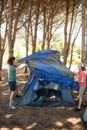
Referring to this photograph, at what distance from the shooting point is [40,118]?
959 cm

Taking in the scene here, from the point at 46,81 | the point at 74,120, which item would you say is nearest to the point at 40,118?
the point at 74,120

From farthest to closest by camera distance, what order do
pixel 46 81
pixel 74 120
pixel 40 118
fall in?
pixel 46 81 < pixel 40 118 < pixel 74 120

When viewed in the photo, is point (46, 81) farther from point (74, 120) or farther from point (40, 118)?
point (74, 120)

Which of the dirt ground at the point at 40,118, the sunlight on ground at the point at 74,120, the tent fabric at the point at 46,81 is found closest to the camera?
the dirt ground at the point at 40,118

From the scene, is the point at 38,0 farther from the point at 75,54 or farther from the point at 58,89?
the point at 75,54

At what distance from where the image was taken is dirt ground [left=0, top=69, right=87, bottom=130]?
8.80 meters

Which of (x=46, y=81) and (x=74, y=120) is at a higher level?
(x=46, y=81)

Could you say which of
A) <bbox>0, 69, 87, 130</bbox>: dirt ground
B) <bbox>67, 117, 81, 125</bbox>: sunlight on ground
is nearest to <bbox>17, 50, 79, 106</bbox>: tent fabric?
<bbox>0, 69, 87, 130</bbox>: dirt ground

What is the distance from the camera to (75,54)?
159 feet

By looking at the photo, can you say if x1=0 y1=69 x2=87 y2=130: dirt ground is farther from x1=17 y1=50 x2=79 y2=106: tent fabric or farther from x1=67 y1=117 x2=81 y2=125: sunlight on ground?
x1=17 y1=50 x2=79 y2=106: tent fabric

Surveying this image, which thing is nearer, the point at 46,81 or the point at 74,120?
the point at 74,120

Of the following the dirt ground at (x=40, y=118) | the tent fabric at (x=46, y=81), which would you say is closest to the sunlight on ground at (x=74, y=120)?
the dirt ground at (x=40, y=118)

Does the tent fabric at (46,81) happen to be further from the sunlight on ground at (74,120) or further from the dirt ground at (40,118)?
the sunlight on ground at (74,120)

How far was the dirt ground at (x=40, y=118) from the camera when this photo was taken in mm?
8798
